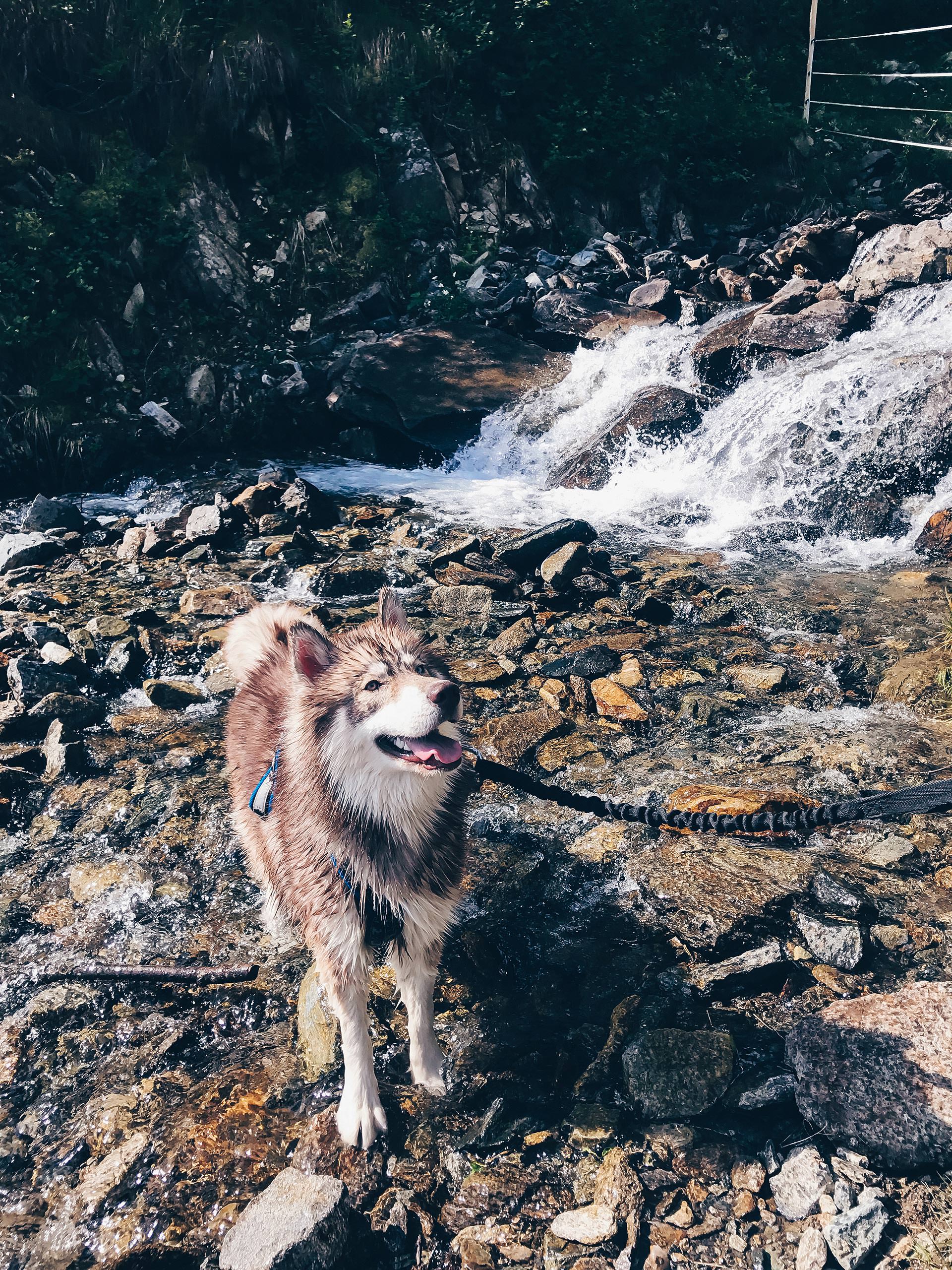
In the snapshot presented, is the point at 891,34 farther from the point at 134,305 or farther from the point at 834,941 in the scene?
the point at 134,305

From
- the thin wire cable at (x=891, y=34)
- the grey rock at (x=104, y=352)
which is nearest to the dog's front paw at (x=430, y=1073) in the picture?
the thin wire cable at (x=891, y=34)

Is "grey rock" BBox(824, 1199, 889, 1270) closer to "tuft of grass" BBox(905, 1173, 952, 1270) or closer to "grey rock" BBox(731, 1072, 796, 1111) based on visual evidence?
"tuft of grass" BBox(905, 1173, 952, 1270)

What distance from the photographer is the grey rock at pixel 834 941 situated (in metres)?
3.53

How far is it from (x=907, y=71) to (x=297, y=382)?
20777 millimetres

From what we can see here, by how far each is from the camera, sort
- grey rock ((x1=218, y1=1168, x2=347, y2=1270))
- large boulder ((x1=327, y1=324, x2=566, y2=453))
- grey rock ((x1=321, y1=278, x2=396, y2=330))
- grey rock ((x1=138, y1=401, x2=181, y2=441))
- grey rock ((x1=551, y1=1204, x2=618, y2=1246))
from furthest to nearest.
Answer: grey rock ((x1=321, y1=278, x2=396, y2=330)) < large boulder ((x1=327, y1=324, x2=566, y2=453)) < grey rock ((x1=138, y1=401, x2=181, y2=441)) < grey rock ((x1=551, y1=1204, x2=618, y2=1246)) < grey rock ((x1=218, y1=1168, x2=347, y2=1270))

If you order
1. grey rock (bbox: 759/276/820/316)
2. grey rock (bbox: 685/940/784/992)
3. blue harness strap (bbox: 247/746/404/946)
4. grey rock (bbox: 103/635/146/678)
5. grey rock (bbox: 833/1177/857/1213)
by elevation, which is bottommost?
grey rock (bbox: 103/635/146/678)

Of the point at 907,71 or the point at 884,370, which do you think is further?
the point at 907,71

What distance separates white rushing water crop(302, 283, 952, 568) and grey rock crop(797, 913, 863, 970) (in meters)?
5.52

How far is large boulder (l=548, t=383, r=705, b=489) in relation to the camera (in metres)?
11.3

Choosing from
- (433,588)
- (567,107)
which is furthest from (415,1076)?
(567,107)

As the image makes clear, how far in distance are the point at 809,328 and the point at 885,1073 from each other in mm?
11803

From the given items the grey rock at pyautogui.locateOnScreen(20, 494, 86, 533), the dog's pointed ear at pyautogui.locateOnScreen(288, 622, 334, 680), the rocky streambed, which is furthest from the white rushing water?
the dog's pointed ear at pyautogui.locateOnScreen(288, 622, 334, 680)

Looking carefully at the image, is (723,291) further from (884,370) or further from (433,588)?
(433,588)

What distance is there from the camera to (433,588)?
806 centimetres
